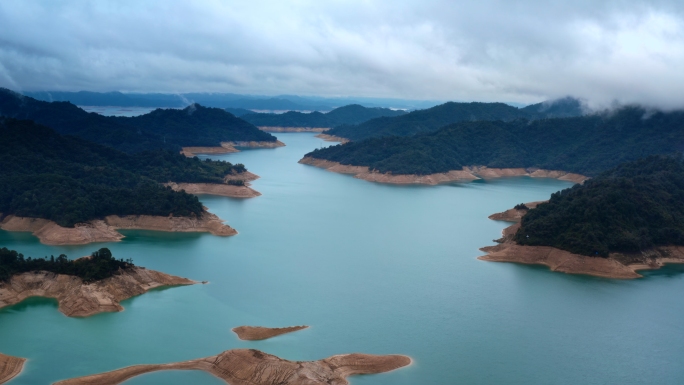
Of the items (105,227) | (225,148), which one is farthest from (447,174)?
(105,227)

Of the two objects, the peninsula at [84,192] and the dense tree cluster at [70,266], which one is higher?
the peninsula at [84,192]

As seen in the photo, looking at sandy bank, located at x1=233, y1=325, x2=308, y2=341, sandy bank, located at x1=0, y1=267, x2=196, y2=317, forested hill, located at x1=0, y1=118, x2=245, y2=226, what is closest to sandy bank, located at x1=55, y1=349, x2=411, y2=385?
sandy bank, located at x1=233, y1=325, x2=308, y2=341

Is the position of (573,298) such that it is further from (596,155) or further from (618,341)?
(596,155)

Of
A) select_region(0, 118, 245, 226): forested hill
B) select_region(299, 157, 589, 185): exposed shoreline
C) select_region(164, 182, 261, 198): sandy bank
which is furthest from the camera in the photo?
select_region(299, 157, 589, 185): exposed shoreline

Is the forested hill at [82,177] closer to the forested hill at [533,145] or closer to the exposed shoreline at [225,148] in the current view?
the forested hill at [533,145]

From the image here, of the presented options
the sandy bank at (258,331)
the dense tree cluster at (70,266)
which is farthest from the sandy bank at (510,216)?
the dense tree cluster at (70,266)

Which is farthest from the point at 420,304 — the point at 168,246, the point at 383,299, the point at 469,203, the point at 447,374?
the point at 469,203

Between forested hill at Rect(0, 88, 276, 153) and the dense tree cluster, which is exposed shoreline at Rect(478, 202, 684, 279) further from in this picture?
forested hill at Rect(0, 88, 276, 153)
